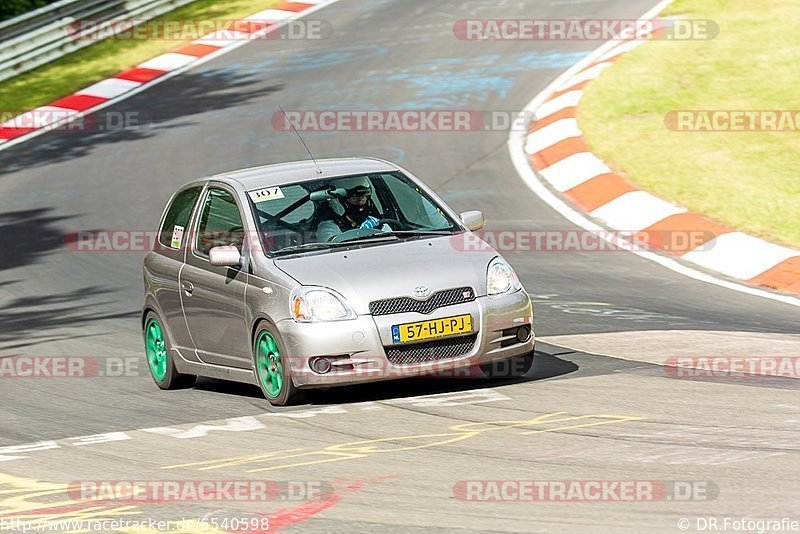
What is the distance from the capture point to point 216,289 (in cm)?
971

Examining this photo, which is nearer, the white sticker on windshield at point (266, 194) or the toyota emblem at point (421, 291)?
the toyota emblem at point (421, 291)

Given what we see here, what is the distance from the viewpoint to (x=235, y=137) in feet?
64.0

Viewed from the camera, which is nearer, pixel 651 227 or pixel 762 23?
pixel 651 227

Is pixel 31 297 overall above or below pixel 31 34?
below

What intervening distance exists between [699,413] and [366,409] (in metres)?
2.00

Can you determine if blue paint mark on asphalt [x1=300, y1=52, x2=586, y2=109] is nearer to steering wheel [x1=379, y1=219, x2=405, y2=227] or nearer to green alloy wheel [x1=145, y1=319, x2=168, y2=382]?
green alloy wheel [x1=145, y1=319, x2=168, y2=382]

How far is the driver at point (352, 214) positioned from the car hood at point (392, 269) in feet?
1.07

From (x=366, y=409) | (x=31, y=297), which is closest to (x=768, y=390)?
(x=366, y=409)

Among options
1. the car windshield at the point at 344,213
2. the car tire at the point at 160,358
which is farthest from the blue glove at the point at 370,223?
the car tire at the point at 160,358

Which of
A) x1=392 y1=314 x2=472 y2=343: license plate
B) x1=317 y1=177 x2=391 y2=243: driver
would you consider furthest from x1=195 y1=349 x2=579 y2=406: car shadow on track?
x1=317 y1=177 x2=391 y2=243: driver

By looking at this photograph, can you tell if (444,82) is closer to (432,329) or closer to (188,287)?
(188,287)

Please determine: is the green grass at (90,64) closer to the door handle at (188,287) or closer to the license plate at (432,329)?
the door handle at (188,287)

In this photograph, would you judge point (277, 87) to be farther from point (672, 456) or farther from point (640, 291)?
point (672, 456)

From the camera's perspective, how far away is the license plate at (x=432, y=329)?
8.61 m
